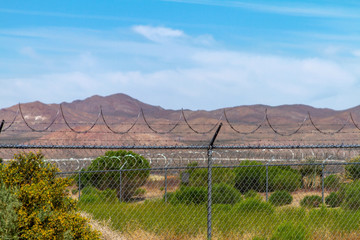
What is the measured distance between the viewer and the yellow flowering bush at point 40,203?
630 centimetres

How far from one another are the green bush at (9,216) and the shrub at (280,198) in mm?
13926

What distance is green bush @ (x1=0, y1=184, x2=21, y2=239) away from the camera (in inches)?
244

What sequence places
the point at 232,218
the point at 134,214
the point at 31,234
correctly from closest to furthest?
the point at 31,234 < the point at 232,218 < the point at 134,214

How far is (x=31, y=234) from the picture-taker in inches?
245

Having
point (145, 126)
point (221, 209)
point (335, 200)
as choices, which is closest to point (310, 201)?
point (335, 200)

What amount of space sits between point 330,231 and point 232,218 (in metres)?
2.80

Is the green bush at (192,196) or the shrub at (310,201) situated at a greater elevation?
the green bush at (192,196)

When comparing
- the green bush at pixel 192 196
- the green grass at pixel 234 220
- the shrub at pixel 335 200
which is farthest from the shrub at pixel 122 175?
the shrub at pixel 335 200

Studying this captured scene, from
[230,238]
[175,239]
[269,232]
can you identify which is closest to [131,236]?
[175,239]

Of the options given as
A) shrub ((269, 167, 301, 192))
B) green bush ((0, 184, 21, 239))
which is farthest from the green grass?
shrub ((269, 167, 301, 192))

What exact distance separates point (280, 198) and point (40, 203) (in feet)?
48.8

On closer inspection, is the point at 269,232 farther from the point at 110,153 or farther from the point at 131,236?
the point at 110,153

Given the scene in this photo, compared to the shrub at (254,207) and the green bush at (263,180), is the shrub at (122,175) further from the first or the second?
the shrub at (254,207)

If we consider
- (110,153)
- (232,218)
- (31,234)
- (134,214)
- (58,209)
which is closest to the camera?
(31,234)
